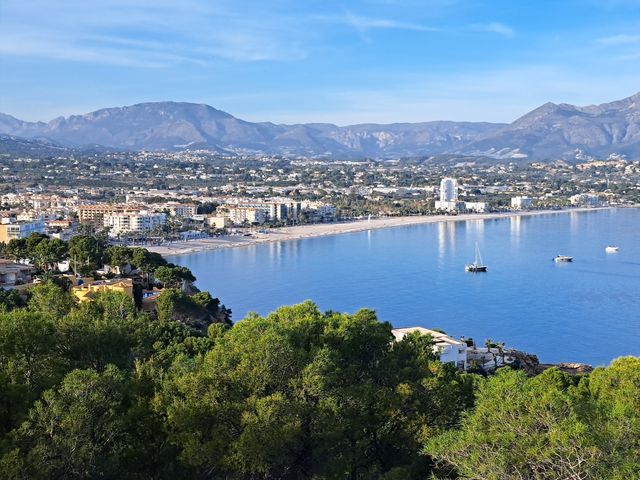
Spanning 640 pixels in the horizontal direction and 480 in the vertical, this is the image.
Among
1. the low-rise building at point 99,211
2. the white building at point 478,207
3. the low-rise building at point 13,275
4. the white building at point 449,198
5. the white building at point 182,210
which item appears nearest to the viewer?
the low-rise building at point 13,275

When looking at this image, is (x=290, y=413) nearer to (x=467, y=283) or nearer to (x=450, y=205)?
(x=467, y=283)

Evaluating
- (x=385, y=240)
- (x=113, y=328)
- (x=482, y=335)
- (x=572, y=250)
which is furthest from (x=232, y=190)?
(x=113, y=328)

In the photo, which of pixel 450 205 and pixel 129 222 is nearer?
pixel 129 222

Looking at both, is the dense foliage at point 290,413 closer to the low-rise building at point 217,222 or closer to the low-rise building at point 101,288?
the low-rise building at point 101,288

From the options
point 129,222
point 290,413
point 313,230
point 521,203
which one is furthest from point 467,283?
point 521,203

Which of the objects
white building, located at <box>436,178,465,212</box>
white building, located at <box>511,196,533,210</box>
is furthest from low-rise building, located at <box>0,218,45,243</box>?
white building, located at <box>511,196,533,210</box>

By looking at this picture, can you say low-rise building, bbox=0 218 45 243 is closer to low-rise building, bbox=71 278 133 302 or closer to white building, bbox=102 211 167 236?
white building, bbox=102 211 167 236

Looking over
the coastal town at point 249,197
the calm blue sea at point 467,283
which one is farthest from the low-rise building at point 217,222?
the calm blue sea at point 467,283
